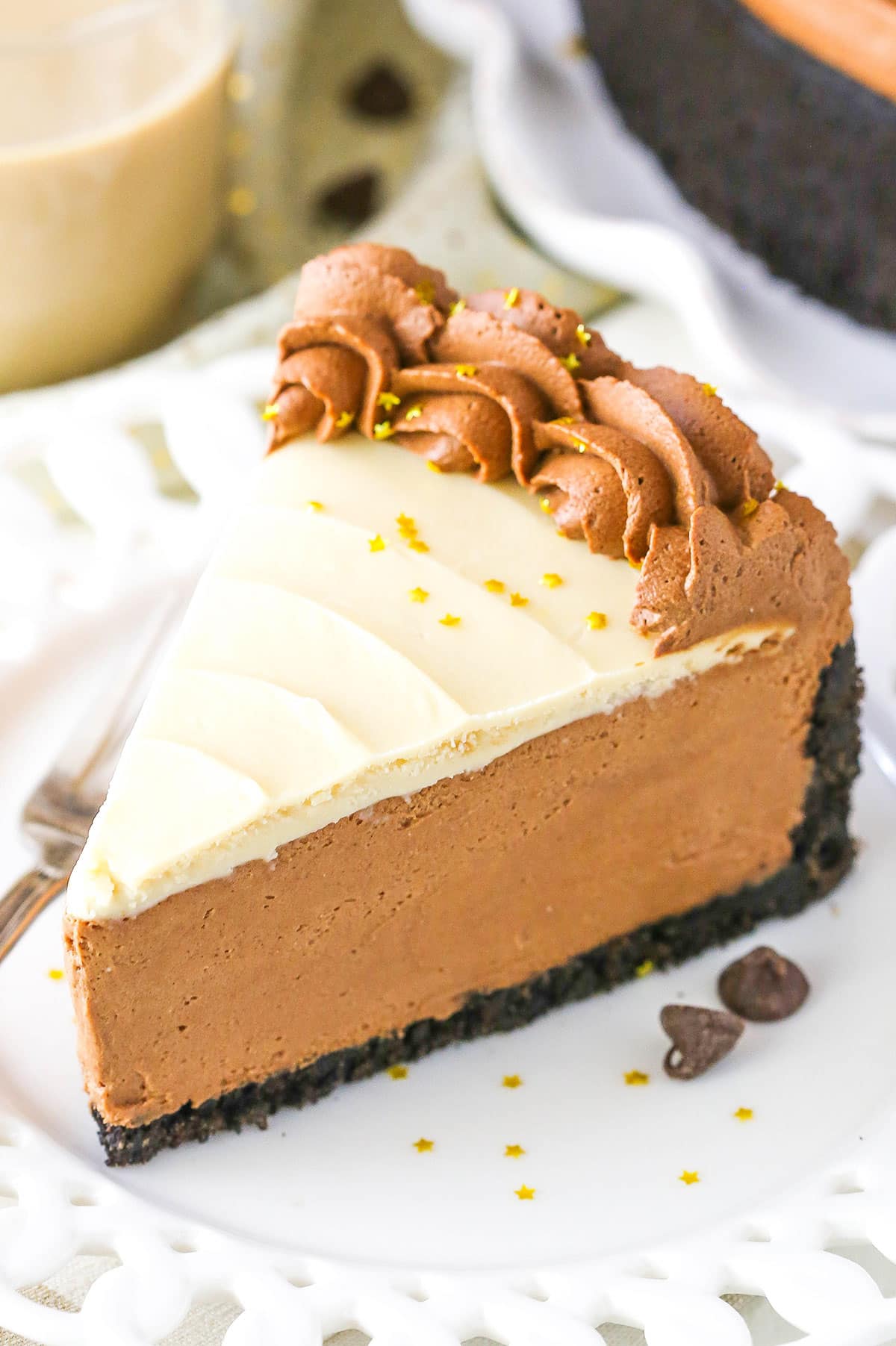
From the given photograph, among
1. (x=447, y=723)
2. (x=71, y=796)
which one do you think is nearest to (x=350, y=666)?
(x=447, y=723)

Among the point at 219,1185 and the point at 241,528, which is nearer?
the point at 219,1185

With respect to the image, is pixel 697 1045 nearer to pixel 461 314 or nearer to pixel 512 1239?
pixel 512 1239

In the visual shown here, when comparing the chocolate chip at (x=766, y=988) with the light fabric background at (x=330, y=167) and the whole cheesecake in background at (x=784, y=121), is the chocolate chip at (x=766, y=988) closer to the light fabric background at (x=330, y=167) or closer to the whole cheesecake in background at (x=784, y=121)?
the whole cheesecake in background at (x=784, y=121)

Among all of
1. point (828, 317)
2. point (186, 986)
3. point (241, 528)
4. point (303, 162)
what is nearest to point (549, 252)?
point (828, 317)

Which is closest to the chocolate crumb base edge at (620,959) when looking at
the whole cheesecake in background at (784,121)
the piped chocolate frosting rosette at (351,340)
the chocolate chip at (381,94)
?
the piped chocolate frosting rosette at (351,340)

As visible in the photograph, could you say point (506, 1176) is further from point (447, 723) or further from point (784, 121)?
point (784, 121)
